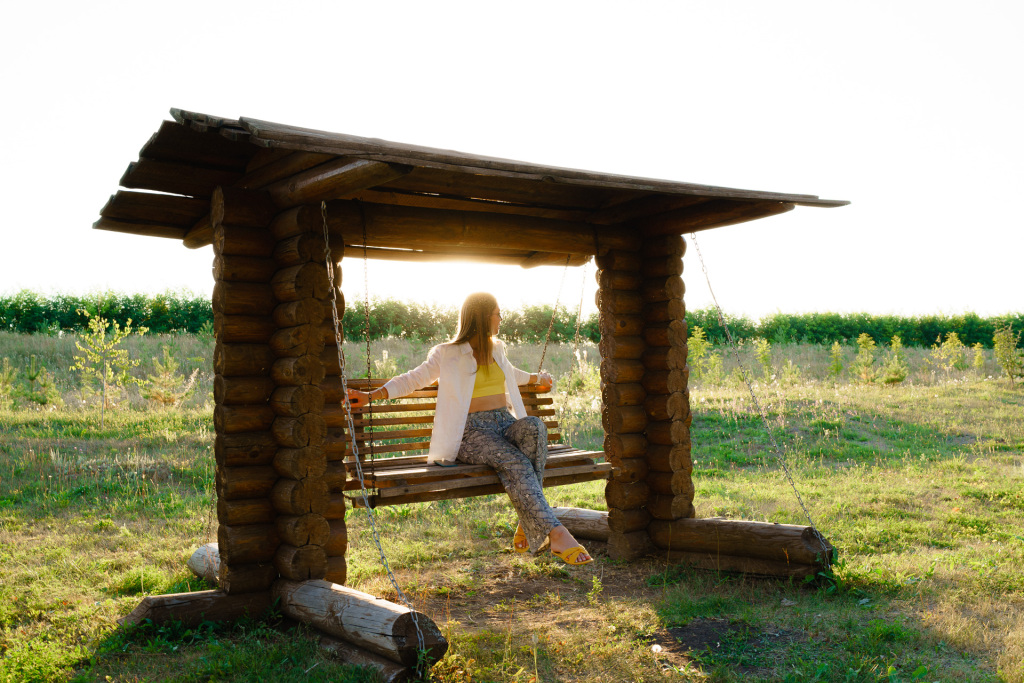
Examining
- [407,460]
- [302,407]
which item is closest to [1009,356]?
[407,460]

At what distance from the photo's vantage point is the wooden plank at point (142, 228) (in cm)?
632

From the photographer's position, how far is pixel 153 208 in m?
6.00

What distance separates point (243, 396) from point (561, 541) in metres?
2.42

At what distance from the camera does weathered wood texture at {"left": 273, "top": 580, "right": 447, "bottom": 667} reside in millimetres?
4215

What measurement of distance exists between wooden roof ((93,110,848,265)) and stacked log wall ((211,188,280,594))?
0.37 m

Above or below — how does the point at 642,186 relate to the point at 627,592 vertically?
above

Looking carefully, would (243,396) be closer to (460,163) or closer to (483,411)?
(483,411)

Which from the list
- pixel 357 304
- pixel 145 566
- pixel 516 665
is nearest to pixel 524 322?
pixel 357 304

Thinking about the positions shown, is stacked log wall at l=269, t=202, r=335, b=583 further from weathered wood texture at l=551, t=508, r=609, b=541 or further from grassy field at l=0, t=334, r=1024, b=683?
weathered wood texture at l=551, t=508, r=609, b=541

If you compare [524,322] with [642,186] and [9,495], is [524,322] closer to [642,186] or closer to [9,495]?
[9,495]

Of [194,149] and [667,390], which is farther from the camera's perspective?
[667,390]

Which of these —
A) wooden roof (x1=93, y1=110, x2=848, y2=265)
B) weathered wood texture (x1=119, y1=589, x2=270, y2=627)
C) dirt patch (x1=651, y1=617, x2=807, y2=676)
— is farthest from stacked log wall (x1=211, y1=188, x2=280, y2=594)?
dirt patch (x1=651, y1=617, x2=807, y2=676)

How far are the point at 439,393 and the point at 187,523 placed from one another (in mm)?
3913

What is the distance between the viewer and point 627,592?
20.4 ft
